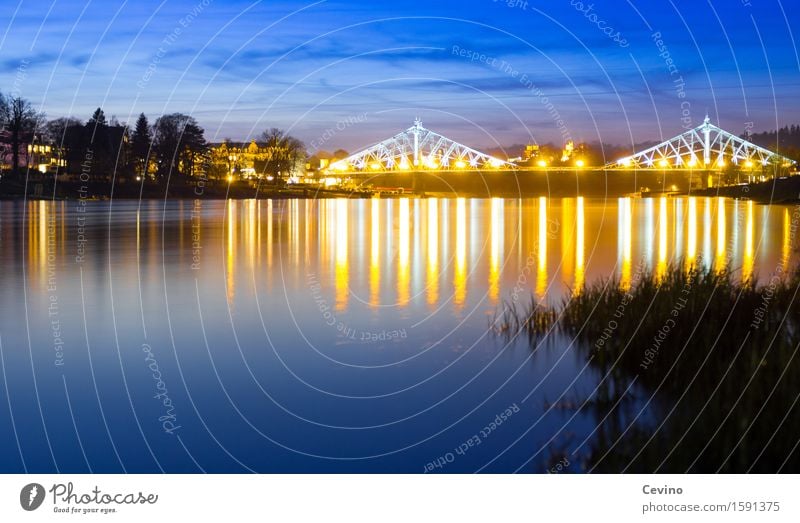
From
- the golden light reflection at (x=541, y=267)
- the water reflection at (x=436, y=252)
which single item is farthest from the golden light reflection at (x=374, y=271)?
the golden light reflection at (x=541, y=267)

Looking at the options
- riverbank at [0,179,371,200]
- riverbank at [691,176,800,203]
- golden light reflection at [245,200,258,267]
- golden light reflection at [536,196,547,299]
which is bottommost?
golden light reflection at [536,196,547,299]

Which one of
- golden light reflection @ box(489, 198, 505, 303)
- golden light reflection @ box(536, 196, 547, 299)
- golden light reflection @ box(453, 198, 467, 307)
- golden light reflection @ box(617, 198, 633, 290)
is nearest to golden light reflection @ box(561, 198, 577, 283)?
golden light reflection @ box(536, 196, 547, 299)

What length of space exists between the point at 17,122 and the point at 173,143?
63.2 ft

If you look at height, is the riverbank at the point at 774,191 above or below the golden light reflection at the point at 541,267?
above

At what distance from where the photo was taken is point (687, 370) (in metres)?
10.0

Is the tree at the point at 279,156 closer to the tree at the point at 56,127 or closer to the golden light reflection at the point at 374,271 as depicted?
the tree at the point at 56,127

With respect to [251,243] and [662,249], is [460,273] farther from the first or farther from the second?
[251,243]

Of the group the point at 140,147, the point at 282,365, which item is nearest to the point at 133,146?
the point at 140,147

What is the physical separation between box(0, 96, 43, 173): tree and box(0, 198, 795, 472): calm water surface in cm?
5891

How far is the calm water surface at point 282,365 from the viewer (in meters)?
8.19

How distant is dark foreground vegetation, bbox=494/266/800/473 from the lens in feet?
23.9

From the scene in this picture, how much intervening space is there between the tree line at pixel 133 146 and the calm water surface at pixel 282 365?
63674 mm

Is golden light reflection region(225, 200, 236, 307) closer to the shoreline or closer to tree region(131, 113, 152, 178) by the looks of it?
the shoreline

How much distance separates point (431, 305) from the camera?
1764 centimetres
